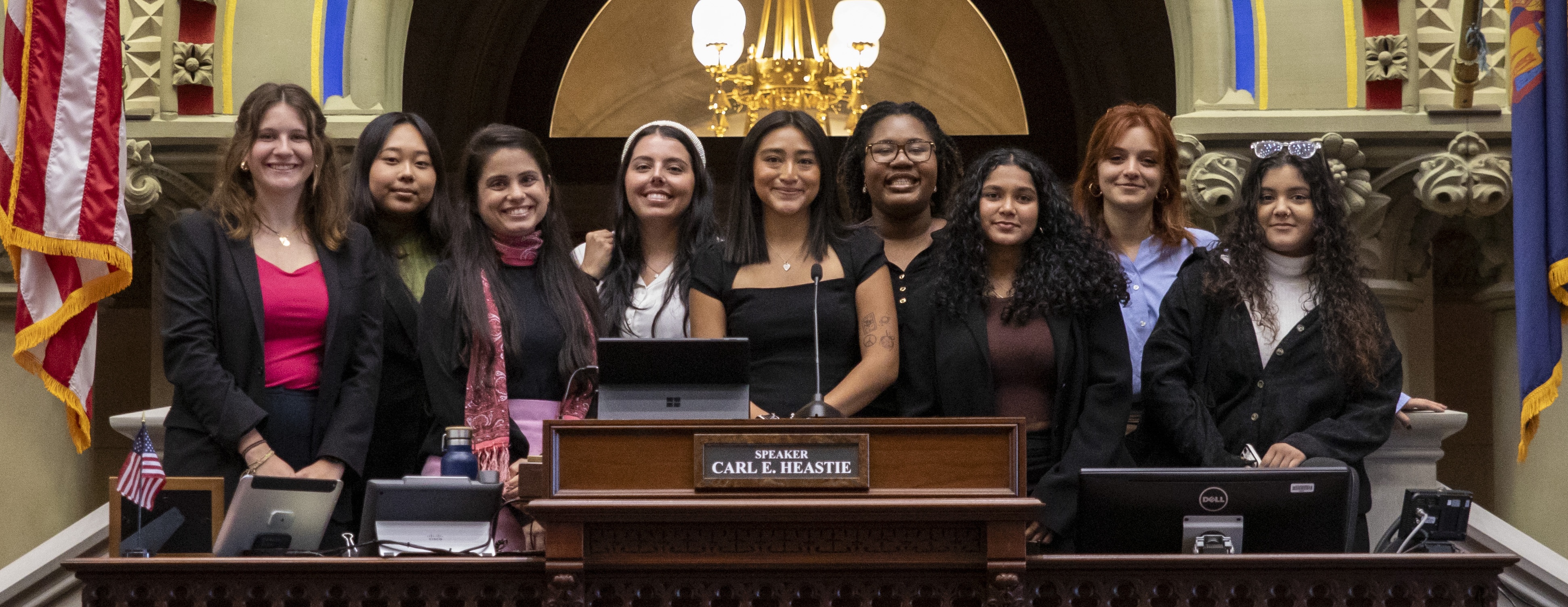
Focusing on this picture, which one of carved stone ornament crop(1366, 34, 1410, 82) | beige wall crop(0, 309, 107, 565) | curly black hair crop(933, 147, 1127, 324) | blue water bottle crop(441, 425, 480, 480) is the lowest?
beige wall crop(0, 309, 107, 565)

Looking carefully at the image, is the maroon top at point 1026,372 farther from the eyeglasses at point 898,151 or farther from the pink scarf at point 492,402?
the pink scarf at point 492,402

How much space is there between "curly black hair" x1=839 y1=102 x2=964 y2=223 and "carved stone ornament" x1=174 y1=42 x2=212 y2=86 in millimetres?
2667

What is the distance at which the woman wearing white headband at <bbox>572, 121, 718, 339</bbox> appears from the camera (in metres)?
4.18

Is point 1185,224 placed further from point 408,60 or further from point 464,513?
point 408,60

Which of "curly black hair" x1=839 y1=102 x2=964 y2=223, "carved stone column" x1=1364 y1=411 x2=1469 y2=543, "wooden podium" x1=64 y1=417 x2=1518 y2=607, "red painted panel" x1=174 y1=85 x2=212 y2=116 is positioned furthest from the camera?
"red painted panel" x1=174 y1=85 x2=212 y2=116

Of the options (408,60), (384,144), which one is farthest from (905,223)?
(408,60)

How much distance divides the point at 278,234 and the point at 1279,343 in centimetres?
243

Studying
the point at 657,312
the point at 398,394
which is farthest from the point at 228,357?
the point at 657,312

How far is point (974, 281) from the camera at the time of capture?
3990 millimetres

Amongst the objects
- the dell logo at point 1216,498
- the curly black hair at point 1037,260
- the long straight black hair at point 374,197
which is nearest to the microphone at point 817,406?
the curly black hair at point 1037,260

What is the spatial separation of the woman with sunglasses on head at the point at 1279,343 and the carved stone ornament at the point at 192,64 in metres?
3.57

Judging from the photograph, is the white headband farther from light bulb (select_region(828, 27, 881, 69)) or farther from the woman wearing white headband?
light bulb (select_region(828, 27, 881, 69))

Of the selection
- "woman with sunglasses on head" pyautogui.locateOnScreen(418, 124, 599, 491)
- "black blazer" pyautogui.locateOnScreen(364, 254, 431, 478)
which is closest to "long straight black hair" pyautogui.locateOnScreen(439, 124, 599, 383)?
"woman with sunglasses on head" pyautogui.locateOnScreen(418, 124, 599, 491)

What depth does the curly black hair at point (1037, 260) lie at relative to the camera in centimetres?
392
